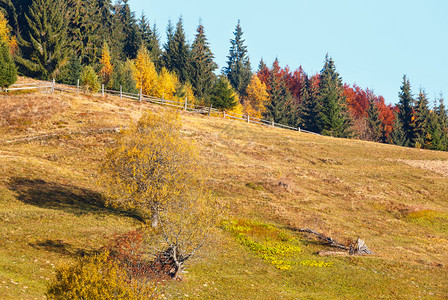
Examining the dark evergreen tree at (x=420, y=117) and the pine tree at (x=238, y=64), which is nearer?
the dark evergreen tree at (x=420, y=117)

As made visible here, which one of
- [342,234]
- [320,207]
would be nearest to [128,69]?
[320,207]

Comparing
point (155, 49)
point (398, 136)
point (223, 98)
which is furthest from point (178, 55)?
point (398, 136)

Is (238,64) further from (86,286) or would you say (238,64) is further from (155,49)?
(86,286)

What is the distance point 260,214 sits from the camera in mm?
32844

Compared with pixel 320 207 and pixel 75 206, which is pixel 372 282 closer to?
pixel 320 207

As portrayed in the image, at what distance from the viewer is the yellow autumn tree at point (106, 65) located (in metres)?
93.1

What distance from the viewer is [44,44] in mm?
79000

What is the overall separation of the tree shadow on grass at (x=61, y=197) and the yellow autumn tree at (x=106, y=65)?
64874 millimetres

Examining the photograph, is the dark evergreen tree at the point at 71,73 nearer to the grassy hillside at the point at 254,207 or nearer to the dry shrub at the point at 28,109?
the grassy hillside at the point at 254,207

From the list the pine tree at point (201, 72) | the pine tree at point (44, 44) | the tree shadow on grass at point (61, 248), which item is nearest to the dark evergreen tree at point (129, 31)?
the pine tree at point (201, 72)

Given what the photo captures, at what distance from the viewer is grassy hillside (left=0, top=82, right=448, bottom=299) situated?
19281 millimetres

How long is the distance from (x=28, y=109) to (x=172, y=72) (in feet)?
190

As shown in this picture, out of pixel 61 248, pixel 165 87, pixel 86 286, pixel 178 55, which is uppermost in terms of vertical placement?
pixel 178 55

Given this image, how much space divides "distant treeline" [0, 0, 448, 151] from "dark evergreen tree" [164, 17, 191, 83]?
0.93 feet
